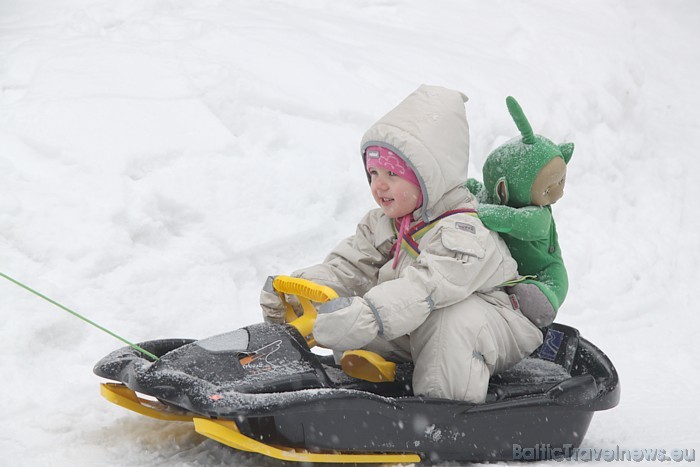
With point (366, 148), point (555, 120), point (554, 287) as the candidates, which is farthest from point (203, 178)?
point (555, 120)

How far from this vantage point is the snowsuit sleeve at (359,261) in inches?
143

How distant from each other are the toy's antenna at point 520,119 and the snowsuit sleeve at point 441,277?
1.62ft

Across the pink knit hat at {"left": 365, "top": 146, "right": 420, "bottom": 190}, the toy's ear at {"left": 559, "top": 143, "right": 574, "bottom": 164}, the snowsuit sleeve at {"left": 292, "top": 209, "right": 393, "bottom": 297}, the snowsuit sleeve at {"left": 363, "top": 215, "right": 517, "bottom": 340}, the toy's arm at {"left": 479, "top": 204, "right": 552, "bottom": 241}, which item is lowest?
the snowsuit sleeve at {"left": 292, "top": 209, "right": 393, "bottom": 297}

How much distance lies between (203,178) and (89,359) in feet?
5.51

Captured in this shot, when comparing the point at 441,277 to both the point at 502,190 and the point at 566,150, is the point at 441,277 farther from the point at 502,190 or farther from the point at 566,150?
the point at 566,150

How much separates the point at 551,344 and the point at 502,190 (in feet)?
2.44

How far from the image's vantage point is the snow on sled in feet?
9.21

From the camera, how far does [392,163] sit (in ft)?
11.0

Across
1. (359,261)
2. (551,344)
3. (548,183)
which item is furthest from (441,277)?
(551,344)

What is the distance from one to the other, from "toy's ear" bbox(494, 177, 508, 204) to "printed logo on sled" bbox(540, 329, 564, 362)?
645 millimetres

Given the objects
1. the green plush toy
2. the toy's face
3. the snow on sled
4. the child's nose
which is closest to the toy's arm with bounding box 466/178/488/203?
the green plush toy

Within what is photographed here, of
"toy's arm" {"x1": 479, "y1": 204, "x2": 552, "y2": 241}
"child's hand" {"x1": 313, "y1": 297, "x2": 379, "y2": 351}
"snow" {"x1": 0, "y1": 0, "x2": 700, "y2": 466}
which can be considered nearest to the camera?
"child's hand" {"x1": 313, "y1": 297, "x2": 379, "y2": 351}

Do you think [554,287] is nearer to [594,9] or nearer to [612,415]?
[612,415]

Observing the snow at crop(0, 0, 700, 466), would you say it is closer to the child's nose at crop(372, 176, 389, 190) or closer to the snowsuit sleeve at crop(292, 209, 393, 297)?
the snowsuit sleeve at crop(292, 209, 393, 297)
